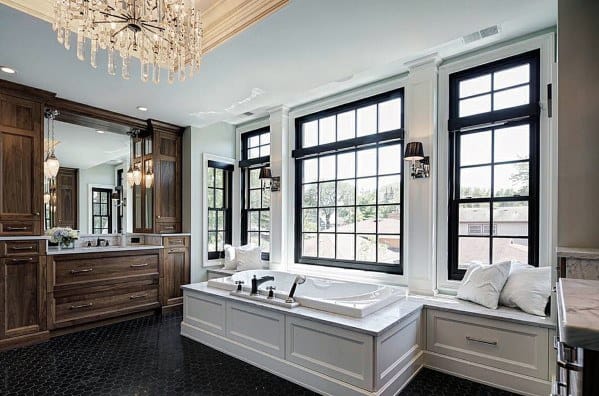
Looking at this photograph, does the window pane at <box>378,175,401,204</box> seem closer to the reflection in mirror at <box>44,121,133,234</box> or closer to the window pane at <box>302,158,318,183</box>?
the window pane at <box>302,158,318,183</box>

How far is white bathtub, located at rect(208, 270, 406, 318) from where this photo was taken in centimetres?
264

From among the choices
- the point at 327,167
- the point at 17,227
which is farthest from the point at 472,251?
the point at 17,227

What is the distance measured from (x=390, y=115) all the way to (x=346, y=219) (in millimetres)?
1385

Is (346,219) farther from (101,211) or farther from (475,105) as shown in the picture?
(101,211)

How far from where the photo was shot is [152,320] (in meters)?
4.23

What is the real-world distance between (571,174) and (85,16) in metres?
2.98

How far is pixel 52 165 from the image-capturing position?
3.93m

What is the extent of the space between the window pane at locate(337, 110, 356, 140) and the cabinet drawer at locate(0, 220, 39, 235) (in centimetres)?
359

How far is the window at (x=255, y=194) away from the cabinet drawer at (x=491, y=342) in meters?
2.86

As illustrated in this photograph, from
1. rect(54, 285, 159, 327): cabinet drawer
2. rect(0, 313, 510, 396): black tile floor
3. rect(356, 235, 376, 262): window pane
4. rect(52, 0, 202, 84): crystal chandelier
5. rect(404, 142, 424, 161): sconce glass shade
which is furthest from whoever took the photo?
rect(356, 235, 376, 262): window pane

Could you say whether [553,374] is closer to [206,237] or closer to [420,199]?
[420,199]

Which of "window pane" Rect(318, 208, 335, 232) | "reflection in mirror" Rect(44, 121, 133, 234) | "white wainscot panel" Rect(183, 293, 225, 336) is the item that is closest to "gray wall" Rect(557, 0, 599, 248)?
"window pane" Rect(318, 208, 335, 232)

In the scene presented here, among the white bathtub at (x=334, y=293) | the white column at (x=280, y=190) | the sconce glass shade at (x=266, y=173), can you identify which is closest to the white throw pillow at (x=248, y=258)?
the white column at (x=280, y=190)

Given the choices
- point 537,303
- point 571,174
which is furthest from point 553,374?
point 571,174
